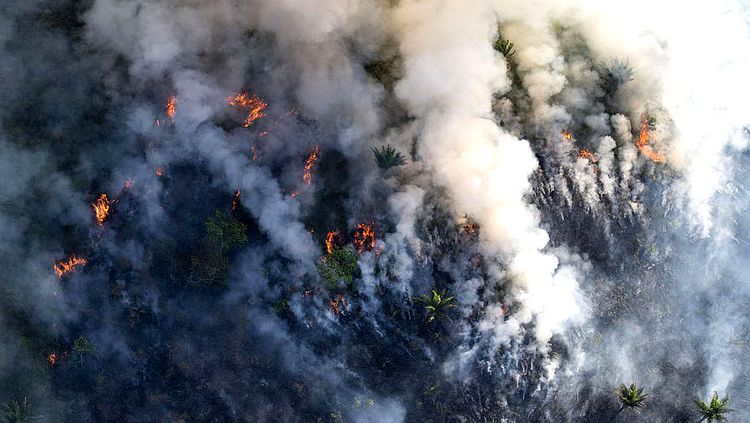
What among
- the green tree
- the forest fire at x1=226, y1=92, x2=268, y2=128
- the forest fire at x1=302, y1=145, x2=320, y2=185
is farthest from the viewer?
the forest fire at x1=226, y1=92, x2=268, y2=128

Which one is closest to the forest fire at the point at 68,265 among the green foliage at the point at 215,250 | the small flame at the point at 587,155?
the green foliage at the point at 215,250

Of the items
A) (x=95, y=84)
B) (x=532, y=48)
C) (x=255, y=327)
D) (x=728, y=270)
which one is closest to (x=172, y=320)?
(x=255, y=327)

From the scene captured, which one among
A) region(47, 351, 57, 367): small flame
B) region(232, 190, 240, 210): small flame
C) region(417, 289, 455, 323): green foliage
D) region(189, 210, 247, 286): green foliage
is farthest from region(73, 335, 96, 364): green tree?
region(417, 289, 455, 323): green foliage

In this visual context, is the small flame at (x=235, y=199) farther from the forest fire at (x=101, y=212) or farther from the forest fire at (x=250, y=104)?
the forest fire at (x=101, y=212)

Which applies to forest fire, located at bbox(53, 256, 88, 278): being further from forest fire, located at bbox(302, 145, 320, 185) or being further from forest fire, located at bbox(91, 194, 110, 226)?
forest fire, located at bbox(302, 145, 320, 185)

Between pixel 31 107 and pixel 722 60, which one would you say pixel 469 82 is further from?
pixel 31 107

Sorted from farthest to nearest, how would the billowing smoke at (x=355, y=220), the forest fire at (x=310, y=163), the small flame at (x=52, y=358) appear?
the forest fire at (x=310, y=163) < the small flame at (x=52, y=358) < the billowing smoke at (x=355, y=220)
